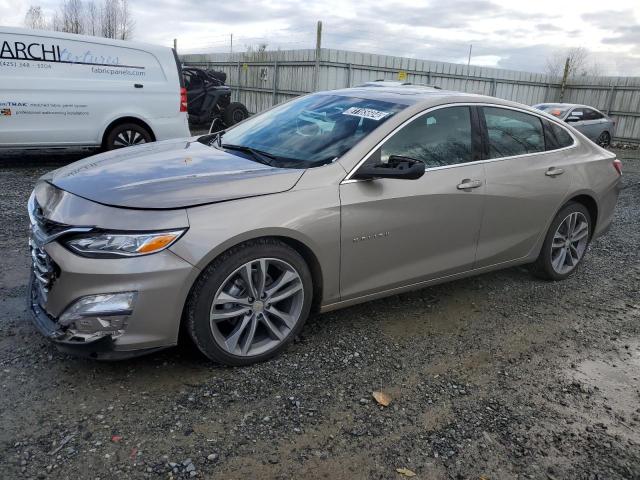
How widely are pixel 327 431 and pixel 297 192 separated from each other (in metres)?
1.31

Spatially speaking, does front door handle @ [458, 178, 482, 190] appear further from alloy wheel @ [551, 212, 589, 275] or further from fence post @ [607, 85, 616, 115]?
fence post @ [607, 85, 616, 115]

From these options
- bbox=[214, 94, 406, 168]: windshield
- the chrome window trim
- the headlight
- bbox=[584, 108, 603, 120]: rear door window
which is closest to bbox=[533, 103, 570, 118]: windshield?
bbox=[584, 108, 603, 120]: rear door window

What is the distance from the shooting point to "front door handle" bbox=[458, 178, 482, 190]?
371cm

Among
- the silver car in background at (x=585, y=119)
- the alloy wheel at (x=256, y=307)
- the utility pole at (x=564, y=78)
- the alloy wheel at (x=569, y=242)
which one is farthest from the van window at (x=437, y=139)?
the utility pole at (x=564, y=78)

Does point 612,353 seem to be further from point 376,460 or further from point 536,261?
point 376,460

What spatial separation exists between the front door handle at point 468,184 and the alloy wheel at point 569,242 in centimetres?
122

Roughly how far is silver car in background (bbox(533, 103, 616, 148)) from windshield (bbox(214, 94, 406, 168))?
13666mm

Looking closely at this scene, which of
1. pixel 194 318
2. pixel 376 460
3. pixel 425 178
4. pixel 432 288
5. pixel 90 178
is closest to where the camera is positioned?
pixel 376 460

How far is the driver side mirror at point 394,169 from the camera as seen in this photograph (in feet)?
10.3

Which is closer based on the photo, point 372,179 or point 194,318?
point 194,318

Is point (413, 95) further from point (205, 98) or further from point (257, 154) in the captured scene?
point (205, 98)

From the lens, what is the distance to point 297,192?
3.06 metres

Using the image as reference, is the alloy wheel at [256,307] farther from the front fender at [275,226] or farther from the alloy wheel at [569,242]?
the alloy wheel at [569,242]

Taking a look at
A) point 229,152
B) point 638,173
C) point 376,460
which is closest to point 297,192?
point 229,152
